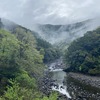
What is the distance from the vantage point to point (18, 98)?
113 ft

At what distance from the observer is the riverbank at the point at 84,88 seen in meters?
69.6

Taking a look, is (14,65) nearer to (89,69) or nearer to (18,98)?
(18,98)

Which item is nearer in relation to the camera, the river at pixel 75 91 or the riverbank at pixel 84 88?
the river at pixel 75 91

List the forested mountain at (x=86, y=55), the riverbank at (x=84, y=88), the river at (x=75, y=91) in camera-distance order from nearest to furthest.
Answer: the river at (x=75, y=91) < the riverbank at (x=84, y=88) < the forested mountain at (x=86, y=55)

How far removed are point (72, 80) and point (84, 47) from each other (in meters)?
34.3

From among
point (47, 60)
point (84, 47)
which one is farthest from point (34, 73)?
point (47, 60)

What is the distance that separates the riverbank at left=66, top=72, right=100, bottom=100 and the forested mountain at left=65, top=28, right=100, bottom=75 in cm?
1216

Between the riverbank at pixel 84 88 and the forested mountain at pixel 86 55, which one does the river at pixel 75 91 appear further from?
the forested mountain at pixel 86 55

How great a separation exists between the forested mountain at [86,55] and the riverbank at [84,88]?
12.2m

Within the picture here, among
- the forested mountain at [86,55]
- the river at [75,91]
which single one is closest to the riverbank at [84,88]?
the river at [75,91]

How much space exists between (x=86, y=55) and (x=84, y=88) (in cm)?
4070

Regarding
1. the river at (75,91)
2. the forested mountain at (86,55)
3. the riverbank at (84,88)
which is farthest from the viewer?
the forested mountain at (86,55)

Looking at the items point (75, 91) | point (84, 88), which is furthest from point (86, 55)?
point (75, 91)

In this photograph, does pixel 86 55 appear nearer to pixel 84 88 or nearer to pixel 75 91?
pixel 84 88
